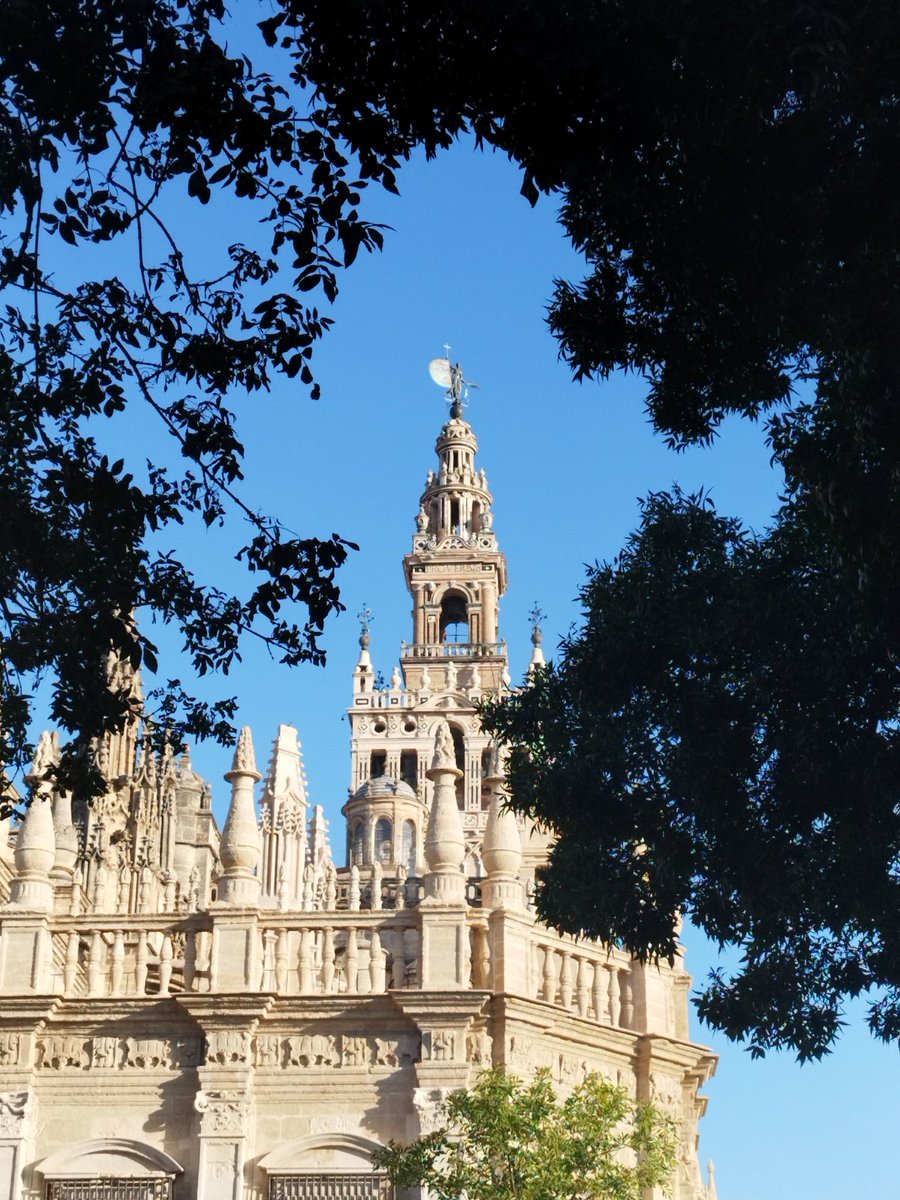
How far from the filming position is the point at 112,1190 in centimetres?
2080

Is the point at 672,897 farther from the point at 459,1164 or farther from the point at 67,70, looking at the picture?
the point at 67,70

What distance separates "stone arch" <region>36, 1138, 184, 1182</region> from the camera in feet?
68.3

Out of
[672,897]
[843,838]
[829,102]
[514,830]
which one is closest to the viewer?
[829,102]

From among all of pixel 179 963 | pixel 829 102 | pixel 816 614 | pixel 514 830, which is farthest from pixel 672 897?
pixel 179 963

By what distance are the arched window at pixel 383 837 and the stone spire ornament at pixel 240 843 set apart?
208ft

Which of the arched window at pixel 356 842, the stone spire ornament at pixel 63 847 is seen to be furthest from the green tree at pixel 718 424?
the arched window at pixel 356 842

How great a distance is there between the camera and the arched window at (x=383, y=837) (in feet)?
280

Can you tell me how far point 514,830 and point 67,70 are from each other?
12.4 metres

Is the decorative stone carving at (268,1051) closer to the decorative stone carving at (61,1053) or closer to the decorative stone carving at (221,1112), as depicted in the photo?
the decorative stone carving at (221,1112)

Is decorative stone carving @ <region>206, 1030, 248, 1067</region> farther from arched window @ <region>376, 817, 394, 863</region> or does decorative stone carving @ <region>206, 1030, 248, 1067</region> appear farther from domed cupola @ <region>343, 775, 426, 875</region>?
arched window @ <region>376, 817, 394, 863</region>

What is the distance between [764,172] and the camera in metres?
13.4

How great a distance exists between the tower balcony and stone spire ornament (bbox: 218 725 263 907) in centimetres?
8487

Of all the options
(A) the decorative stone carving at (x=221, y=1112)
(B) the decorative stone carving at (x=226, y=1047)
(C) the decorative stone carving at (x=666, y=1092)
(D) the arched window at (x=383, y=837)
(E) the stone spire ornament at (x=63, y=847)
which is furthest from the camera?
(D) the arched window at (x=383, y=837)

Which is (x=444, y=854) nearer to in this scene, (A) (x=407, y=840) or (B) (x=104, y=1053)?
(B) (x=104, y=1053)
